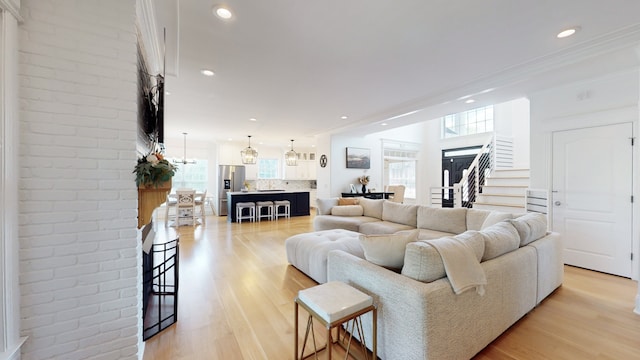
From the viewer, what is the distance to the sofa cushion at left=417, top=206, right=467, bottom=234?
3.61 m

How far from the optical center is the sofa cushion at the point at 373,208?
4941mm

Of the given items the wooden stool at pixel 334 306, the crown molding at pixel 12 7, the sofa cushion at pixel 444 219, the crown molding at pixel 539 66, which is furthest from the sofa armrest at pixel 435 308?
the crown molding at pixel 12 7

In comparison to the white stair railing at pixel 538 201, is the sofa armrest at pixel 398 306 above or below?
below

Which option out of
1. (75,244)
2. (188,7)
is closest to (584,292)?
(75,244)

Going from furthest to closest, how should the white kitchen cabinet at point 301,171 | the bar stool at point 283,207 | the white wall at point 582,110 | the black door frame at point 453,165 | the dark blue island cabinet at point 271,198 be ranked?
the white kitchen cabinet at point 301,171, the black door frame at point 453,165, the bar stool at point 283,207, the dark blue island cabinet at point 271,198, the white wall at point 582,110

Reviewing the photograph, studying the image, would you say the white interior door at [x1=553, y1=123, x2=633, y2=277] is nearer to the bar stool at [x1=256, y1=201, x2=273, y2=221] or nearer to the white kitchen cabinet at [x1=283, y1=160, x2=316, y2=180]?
the bar stool at [x1=256, y1=201, x2=273, y2=221]

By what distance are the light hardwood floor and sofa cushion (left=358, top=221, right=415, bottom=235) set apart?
5.04 ft

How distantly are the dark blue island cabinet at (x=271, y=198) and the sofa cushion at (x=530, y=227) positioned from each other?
20.4 feet

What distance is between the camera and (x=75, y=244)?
4.81 ft

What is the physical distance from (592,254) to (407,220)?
243 cm

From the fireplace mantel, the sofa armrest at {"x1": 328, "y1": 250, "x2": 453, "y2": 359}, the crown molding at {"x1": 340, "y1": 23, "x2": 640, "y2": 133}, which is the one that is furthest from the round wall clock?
the fireplace mantel

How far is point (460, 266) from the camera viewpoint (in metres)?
1.59

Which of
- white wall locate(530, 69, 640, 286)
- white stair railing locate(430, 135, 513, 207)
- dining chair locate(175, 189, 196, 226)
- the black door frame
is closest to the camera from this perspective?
white wall locate(530, 69, 640, 286)

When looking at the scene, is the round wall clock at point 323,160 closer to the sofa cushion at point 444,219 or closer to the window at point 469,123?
the window at point 469,123
